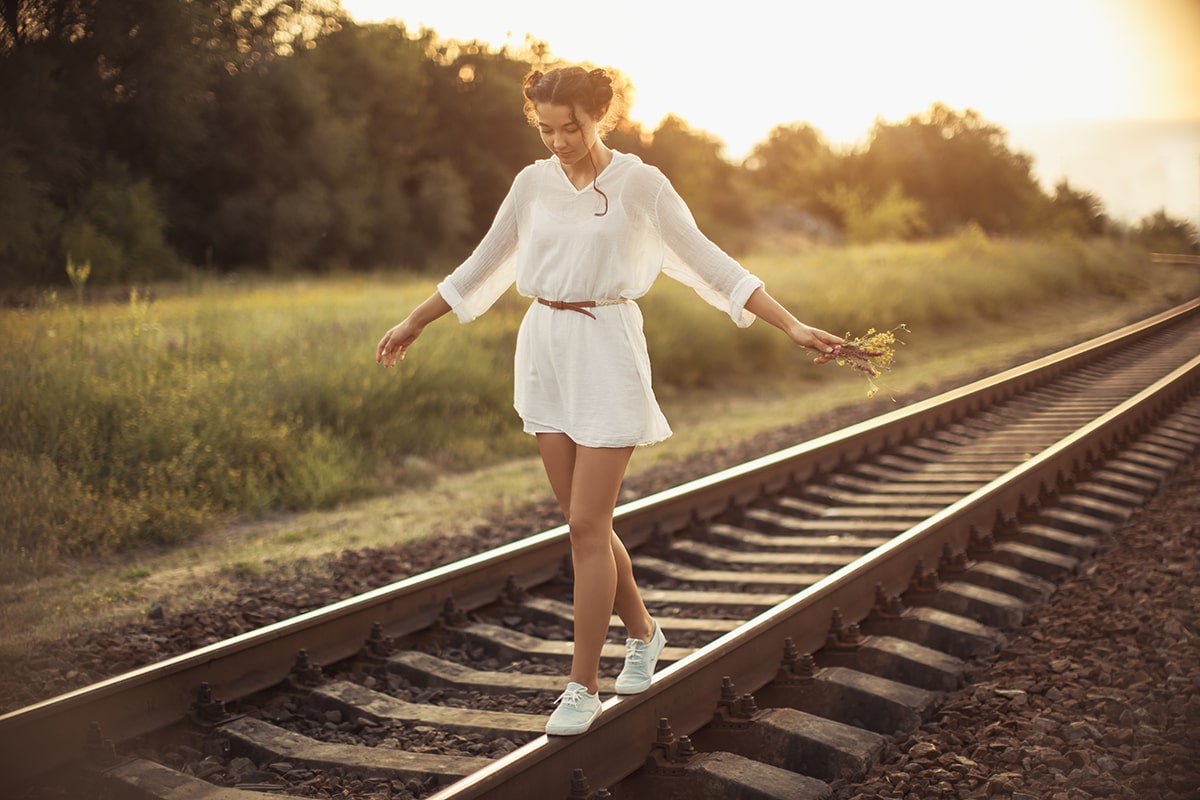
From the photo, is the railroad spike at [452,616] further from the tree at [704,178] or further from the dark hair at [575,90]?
the tree at [704,178]

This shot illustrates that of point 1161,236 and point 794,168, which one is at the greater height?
point 794,168

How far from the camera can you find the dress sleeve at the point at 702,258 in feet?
10.9

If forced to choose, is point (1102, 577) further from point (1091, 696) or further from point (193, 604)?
point (193, 604)

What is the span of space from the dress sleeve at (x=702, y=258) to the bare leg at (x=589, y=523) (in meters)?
0.52

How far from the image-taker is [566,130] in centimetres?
320

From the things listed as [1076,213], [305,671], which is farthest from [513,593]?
[1076,213]

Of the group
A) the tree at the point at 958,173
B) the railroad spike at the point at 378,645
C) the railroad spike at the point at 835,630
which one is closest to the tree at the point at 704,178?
the tree at the point at 958,173

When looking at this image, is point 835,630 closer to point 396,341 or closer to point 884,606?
point 884,606

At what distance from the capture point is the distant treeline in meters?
22.2

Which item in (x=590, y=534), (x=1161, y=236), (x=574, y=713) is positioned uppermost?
(x=1161, y=236)

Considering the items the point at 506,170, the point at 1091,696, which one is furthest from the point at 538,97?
the point at 506,170

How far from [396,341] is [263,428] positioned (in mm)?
5005

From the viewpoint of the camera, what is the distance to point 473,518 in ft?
24.4

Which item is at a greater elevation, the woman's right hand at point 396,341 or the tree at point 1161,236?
the tree at point 1161,236
